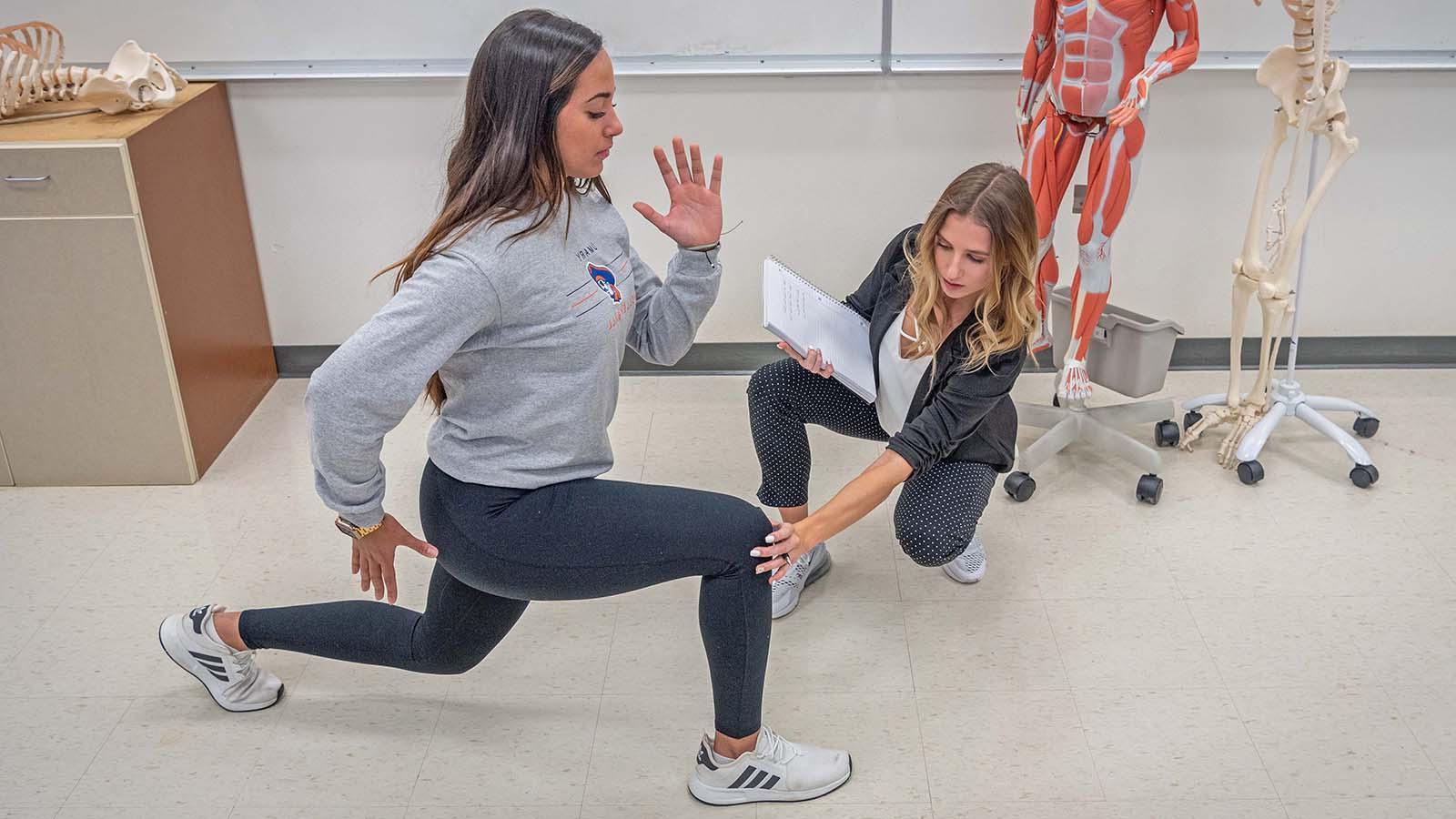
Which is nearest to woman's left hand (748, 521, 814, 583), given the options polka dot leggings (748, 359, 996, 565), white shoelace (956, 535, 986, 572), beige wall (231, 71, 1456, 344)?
polka dot leggings (748, 359, 996, 565)

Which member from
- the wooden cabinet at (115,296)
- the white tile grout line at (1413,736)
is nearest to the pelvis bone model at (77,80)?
the wooden cabinet at (115,296)

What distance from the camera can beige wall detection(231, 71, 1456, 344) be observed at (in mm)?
3578

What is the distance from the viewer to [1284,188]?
3.24m

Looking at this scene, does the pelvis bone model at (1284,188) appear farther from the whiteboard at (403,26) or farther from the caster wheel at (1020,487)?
the whiteboard at (403,26)

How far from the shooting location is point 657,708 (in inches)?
98.8

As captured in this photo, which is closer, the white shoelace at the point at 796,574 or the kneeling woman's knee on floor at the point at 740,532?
the kneeling woman's knee on floor at the point at 740,532

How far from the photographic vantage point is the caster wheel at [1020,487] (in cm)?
317

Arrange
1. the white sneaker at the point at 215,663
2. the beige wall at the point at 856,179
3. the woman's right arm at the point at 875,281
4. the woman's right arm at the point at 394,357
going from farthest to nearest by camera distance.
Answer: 1. the beige wall at the point at 856,179
2. the woman's right arm at the point at 875,281
3. the white sneaker at the point at 215,663
4. the woman's right arm at the point at 394,357

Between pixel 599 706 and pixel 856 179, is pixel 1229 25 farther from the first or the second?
pixel 599 706

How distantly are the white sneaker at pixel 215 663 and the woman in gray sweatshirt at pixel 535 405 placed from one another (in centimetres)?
28

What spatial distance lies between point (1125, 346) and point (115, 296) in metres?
2.41

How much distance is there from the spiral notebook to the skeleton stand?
114 cm

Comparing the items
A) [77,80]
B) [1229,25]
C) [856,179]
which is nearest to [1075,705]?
[856,179]

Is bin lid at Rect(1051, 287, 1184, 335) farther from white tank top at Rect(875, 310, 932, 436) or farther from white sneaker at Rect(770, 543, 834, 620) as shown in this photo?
white sneaker at Rect(770, 543, 834, 620)
